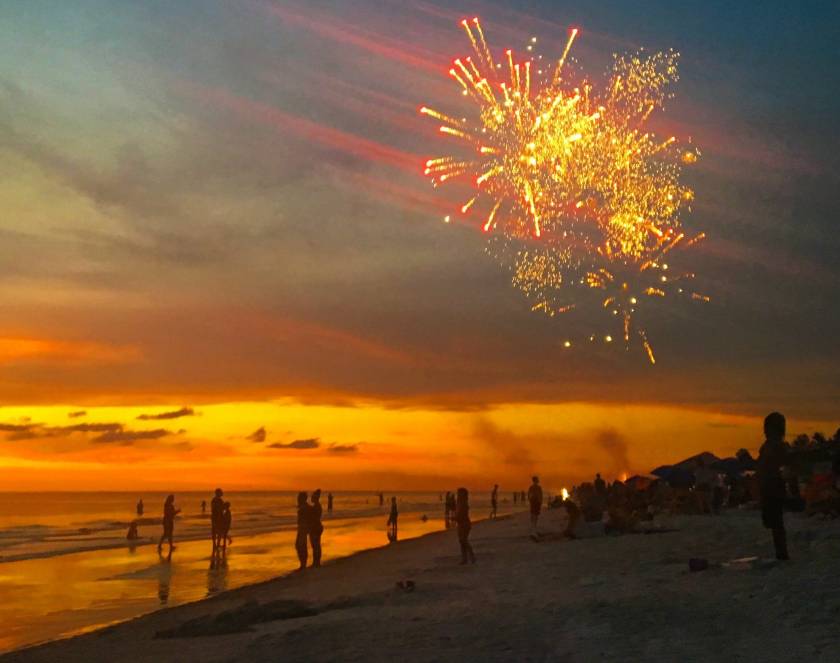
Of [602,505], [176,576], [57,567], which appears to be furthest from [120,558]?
[602,505]

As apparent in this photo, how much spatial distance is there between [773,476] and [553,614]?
12.7ft

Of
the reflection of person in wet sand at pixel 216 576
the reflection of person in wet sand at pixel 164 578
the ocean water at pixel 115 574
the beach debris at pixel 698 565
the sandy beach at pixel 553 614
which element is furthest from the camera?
the reflection of person in wet sand at pixel 216 576

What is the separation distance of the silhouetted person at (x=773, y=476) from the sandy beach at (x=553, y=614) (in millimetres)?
591

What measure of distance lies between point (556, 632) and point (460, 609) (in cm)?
260

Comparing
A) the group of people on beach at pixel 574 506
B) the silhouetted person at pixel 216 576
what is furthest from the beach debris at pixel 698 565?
the silhouetted person at pixel 216 576

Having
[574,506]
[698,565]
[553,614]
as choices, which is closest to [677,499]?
[574,506]

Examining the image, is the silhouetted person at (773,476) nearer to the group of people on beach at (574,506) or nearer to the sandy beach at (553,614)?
the group of people on beach at (574,506)

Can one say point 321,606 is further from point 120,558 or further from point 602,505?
point 120,558

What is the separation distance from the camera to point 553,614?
35.1 ft

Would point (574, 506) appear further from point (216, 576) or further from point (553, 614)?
point (553, 614)

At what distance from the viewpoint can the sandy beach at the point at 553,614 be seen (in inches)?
340

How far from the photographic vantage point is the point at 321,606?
1382 centimetres

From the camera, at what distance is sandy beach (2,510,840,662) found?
8648 millimetres

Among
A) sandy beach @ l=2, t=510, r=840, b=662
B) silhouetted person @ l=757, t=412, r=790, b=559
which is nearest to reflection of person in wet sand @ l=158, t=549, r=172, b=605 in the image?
sandy beach @ l=2, t=510, r=840, b=662
